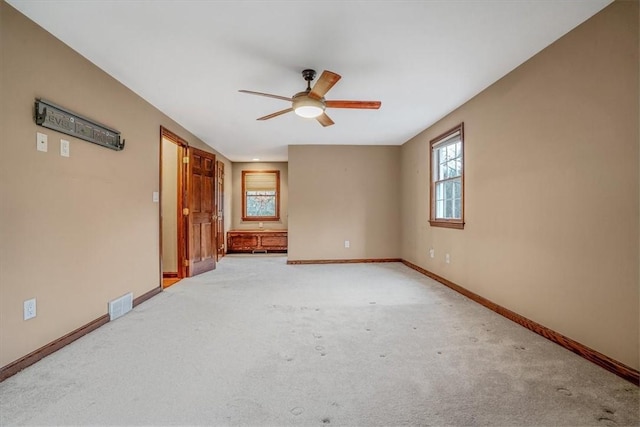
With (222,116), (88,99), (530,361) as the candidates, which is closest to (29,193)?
(88,99)

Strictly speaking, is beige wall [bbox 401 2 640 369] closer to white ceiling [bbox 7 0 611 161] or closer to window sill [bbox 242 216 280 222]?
white ceiling [bbox 7 0 611 161]

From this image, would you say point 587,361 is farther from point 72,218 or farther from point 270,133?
point 270,133

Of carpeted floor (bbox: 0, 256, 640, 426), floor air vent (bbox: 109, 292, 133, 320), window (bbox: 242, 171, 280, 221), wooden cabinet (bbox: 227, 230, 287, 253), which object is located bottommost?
carpeted floor (bbox: 0, 256, 640, 426)

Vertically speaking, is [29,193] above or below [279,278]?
above

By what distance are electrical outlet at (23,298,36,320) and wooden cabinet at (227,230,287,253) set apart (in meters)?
5.46

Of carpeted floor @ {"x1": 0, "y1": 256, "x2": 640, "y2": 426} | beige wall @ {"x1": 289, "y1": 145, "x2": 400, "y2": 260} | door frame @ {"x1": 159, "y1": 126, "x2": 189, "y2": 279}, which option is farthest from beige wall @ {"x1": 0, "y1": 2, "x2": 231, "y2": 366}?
beige wall @ {"x1": 289, "y1": 145, "x2": 400, "y2": 260}

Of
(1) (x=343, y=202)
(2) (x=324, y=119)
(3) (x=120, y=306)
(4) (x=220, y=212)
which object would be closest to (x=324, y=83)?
(2) (x=324, y=119)

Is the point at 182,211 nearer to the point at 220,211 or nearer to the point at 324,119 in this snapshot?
the point at 220,211

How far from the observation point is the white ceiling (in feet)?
6.63

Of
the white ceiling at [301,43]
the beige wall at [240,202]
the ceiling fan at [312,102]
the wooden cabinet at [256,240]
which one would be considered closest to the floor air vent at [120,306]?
the white ceiling at [301,43]

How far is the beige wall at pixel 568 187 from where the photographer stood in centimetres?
193

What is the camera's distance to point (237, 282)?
4.56 metres

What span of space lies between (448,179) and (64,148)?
13.9ft

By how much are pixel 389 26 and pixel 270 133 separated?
10.6 ft
